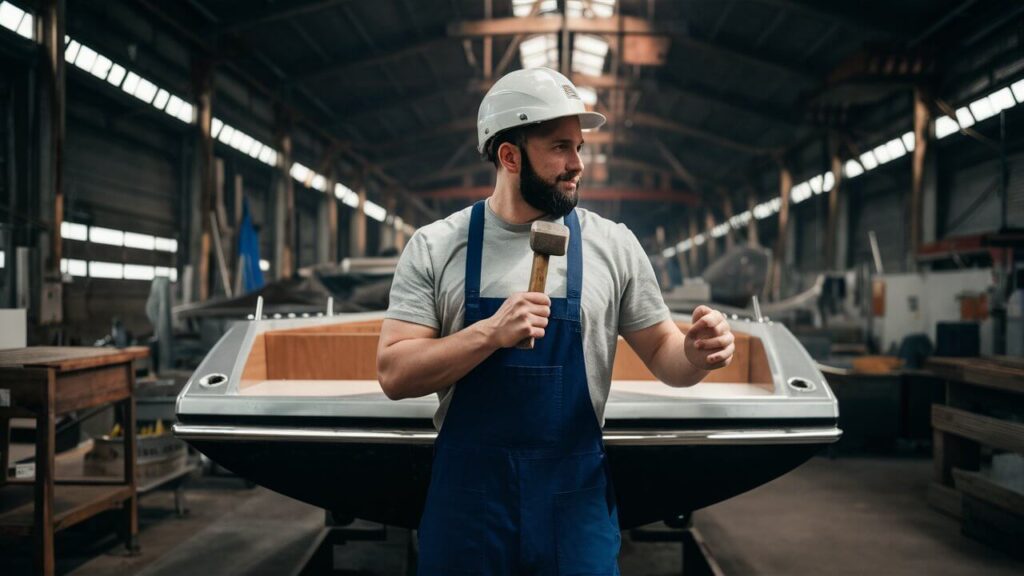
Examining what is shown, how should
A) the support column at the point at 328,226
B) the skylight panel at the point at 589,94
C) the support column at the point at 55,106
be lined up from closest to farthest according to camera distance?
the support column at the point at 55,106 < the skylight panel at the point at 589,94 < the support column at the point at 328,226

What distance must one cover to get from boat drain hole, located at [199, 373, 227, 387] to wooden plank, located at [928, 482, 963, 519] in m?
3.54

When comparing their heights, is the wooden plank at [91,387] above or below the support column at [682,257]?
below

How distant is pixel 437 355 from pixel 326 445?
2.73 feet

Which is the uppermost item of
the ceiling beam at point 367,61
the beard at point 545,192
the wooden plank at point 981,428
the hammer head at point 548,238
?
the ceiling beam at point 367,61

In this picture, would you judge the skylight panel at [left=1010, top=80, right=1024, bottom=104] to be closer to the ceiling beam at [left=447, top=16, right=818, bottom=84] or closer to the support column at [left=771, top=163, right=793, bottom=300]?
the ceiling beam at [left=447, top=16, right=818, bottom=84]

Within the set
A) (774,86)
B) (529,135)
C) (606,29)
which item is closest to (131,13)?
(606,29)

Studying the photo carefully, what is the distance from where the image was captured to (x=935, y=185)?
9.45m

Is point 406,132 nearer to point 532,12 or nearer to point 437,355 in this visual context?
point 532,12

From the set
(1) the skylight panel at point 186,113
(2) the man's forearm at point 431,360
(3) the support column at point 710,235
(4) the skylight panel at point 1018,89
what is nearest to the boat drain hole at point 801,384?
(2) the man's forearm at point 431,360

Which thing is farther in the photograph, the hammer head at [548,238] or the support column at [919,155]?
the support column at [919,155]

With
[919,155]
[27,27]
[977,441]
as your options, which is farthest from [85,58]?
[919,155]

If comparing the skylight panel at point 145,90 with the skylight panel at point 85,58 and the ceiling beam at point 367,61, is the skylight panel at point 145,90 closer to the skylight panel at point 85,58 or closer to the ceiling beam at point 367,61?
the skylight panel at point 85,58

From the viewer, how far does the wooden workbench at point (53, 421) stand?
2.37 meters

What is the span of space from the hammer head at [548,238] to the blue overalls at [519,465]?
10 centimetres
